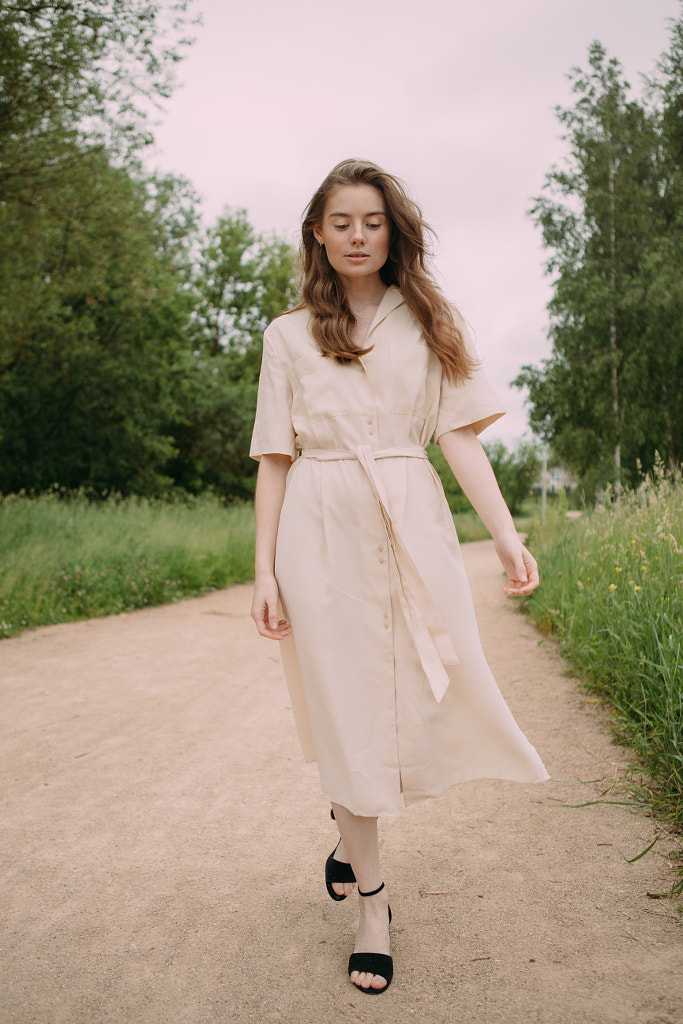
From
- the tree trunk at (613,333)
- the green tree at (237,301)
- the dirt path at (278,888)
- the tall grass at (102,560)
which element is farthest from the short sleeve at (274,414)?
the green tree at (237,301)

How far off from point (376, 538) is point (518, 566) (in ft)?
1.24

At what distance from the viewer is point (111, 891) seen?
2498 mm

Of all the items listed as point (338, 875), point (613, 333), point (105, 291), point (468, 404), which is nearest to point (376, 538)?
point (468, 404)

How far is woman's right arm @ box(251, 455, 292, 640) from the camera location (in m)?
2.08

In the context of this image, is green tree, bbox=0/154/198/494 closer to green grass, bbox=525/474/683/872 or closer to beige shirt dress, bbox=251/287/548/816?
green grass, bbox=525/474/683/872

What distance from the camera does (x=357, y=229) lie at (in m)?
2.09

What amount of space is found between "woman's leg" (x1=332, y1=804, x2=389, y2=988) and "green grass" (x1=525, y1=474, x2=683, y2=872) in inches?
51.1

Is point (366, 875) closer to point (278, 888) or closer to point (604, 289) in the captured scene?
point (278, 888)

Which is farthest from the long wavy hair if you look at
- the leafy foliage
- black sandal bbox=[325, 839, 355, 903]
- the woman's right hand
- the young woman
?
the leafy foliage

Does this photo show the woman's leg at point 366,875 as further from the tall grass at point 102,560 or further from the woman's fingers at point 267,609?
the tall grass at point 102,560

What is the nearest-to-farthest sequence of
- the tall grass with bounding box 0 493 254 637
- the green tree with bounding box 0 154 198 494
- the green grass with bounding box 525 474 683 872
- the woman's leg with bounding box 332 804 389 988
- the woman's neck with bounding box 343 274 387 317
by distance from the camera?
1. the woman's leg with bounding box 332 804 389 988
2. the woman's neck with bounding box 343 274 387 317
3. the green grass with bounding box 525 474 683 872
4. the tall grass with bounding box 0 493 254 637
5. the green tree with bounding box 0 154 198 494

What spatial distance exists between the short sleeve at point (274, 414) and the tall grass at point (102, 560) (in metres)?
5.64

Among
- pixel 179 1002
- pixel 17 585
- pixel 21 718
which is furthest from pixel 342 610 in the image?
pixel 17 585

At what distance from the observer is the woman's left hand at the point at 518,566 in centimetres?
198
